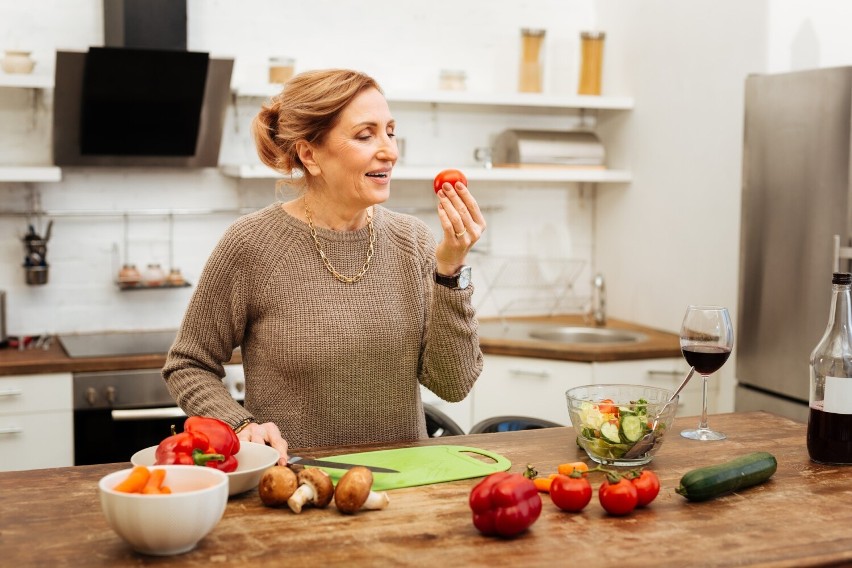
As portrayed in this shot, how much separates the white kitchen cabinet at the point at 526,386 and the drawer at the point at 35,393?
149 cm

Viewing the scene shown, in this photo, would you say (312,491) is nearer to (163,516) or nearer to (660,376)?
(163,516)

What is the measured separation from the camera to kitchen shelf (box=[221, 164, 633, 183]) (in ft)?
12.7

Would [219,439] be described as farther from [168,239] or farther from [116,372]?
[168,239]

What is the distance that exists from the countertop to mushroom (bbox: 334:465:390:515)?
2.11 metres

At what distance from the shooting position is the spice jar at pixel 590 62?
175 inches

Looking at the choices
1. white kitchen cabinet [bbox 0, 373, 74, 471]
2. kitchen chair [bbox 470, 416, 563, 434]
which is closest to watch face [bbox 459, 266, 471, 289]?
kitchen chair [bbox 470, 416, 563, 434]

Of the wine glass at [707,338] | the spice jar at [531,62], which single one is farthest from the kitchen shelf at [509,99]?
the wine glass at [707,338]

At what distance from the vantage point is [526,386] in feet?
12.5

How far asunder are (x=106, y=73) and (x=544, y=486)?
258 centimetres

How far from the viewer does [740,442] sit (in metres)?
2.02

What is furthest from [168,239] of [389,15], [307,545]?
[307,545]

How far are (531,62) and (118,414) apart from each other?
7.53 ft

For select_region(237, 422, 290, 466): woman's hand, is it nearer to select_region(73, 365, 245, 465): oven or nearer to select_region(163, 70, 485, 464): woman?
select_region(163, 70, 485, 464): woman

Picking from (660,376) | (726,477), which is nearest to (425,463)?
(726,477)
